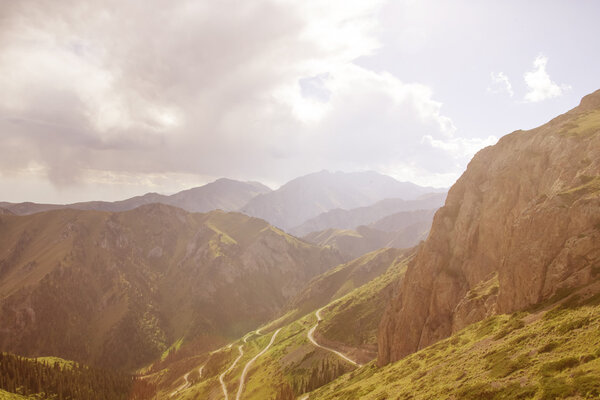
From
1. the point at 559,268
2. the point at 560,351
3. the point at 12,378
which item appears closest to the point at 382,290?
the point at 559,268

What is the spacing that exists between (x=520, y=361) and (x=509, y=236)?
3283 cm

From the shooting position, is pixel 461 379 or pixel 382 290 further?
pixel 382 290

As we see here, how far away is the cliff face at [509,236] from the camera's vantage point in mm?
49344

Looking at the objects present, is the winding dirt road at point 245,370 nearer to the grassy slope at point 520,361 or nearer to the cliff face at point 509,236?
the cliff face at point 509,236

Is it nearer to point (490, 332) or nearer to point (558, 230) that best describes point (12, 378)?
point (490, 332)

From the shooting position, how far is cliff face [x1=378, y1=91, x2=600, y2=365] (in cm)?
4934

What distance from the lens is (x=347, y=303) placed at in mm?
179000

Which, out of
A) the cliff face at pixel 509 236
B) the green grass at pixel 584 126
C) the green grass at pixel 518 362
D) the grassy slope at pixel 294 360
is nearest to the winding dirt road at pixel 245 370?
the grassy slope at pixel 294 360

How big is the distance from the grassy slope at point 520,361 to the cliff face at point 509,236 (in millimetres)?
6890

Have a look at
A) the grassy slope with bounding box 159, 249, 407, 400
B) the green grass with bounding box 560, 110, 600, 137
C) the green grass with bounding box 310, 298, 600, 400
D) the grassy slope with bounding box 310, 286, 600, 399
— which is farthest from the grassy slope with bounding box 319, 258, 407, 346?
the green grass with bounding box 560, 110, 600, 137

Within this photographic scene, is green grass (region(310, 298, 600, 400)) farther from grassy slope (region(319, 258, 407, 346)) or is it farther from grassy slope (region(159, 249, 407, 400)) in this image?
grassy slope (region(319, 258, 407, 346))

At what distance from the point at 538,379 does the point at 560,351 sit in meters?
6.03

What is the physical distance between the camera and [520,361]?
36219mm

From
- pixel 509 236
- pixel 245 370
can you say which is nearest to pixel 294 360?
pixel 245 370
